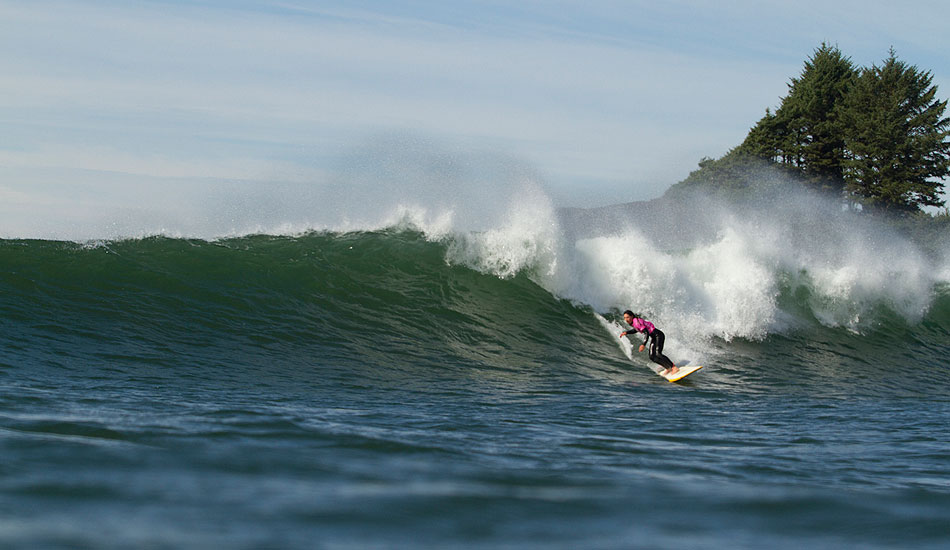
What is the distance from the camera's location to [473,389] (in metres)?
9.72

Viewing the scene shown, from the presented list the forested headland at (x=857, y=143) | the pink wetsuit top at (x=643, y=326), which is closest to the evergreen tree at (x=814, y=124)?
the forested headland at (x=857, y=143)

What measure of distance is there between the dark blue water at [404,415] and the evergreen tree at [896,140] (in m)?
31.4

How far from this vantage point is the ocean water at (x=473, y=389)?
4.04m

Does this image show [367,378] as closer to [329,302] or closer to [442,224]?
[329,302]

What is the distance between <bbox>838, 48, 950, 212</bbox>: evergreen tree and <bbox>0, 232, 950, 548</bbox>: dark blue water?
31.4m

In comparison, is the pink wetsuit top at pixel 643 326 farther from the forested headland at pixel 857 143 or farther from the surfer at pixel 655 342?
the forested headland at pixel 857 143

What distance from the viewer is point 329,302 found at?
44.9 feet

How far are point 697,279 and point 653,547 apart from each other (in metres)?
13.2

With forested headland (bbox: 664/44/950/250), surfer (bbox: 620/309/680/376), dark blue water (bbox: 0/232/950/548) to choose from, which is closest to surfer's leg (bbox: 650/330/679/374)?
surfer (bbox: 620/309/680/376)

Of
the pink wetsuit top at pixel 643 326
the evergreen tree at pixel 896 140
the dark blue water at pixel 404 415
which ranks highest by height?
the evergreen tree at pixel 896 140

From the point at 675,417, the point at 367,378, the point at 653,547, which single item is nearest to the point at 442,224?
the point at 367,378

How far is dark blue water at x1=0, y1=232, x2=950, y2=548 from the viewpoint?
395 cm

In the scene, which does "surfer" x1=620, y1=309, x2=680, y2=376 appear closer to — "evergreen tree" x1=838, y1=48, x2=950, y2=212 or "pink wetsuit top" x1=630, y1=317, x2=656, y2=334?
"pink wetsuit top" x1=630, y1=317, x2=656, y2=334

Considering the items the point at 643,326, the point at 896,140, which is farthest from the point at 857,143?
the point at 643,326
